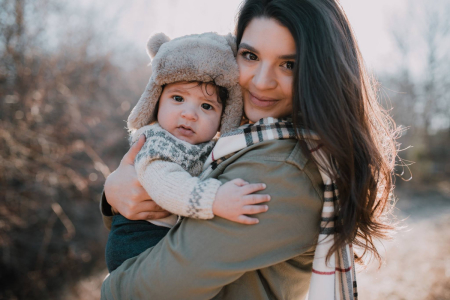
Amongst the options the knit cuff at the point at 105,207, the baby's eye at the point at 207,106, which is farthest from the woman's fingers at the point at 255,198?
the knit cuff at the point at 105,207

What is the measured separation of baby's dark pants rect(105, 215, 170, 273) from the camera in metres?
1.55

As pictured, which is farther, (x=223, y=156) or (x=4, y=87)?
(x=4, y=87)

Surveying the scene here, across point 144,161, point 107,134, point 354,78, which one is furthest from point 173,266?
point 107,134

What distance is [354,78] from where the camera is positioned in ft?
4.86

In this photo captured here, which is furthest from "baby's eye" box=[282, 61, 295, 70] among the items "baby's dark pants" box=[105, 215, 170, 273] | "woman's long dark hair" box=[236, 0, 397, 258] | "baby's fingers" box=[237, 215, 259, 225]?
"baby's dark pants" box=[105, 215, 170, 273]

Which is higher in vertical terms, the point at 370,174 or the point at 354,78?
the point at 354,78

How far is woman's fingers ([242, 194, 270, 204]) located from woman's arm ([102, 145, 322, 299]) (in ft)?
0.12

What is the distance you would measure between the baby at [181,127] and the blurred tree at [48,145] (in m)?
2.30

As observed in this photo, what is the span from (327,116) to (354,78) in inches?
9.4

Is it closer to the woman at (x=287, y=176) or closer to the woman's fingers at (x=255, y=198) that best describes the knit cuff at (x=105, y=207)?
the woman at (x=287, y=176)

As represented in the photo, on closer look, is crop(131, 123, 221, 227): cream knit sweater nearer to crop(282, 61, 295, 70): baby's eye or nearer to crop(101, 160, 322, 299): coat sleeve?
crop(101, 160, 322, 299): coat sleeve

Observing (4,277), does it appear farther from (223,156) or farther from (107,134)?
(223,156)


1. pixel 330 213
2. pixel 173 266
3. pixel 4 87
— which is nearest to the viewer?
pixel 173 266

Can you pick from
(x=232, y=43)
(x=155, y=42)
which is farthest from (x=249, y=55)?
(x=155, y=42)
